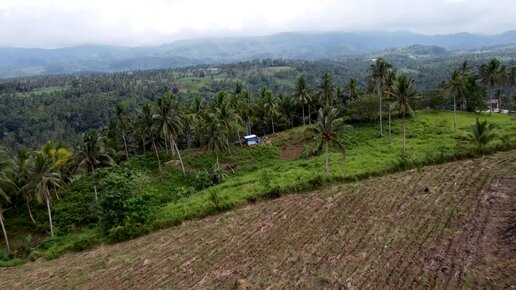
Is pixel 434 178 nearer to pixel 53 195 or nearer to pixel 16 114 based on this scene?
pixel 53 195

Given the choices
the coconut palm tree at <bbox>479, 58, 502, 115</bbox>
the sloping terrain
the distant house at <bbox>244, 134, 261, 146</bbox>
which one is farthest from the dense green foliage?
the sloping terrain

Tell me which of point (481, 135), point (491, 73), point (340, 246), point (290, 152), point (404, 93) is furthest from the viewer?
point (491, 73)

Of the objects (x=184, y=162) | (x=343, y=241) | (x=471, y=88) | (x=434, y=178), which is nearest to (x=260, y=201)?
(x=343, y=241)

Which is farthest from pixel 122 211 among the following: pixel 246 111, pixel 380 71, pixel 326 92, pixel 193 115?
pixel 326 92

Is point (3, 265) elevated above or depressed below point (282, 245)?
below

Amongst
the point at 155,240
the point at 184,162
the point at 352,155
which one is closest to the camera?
the point at 155,240

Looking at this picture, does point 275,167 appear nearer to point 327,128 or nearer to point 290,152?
point 290,152

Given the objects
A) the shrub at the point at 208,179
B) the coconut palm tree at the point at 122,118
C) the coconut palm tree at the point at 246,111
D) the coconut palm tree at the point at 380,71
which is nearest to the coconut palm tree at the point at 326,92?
the coconut palm tree at the point at 380,71
